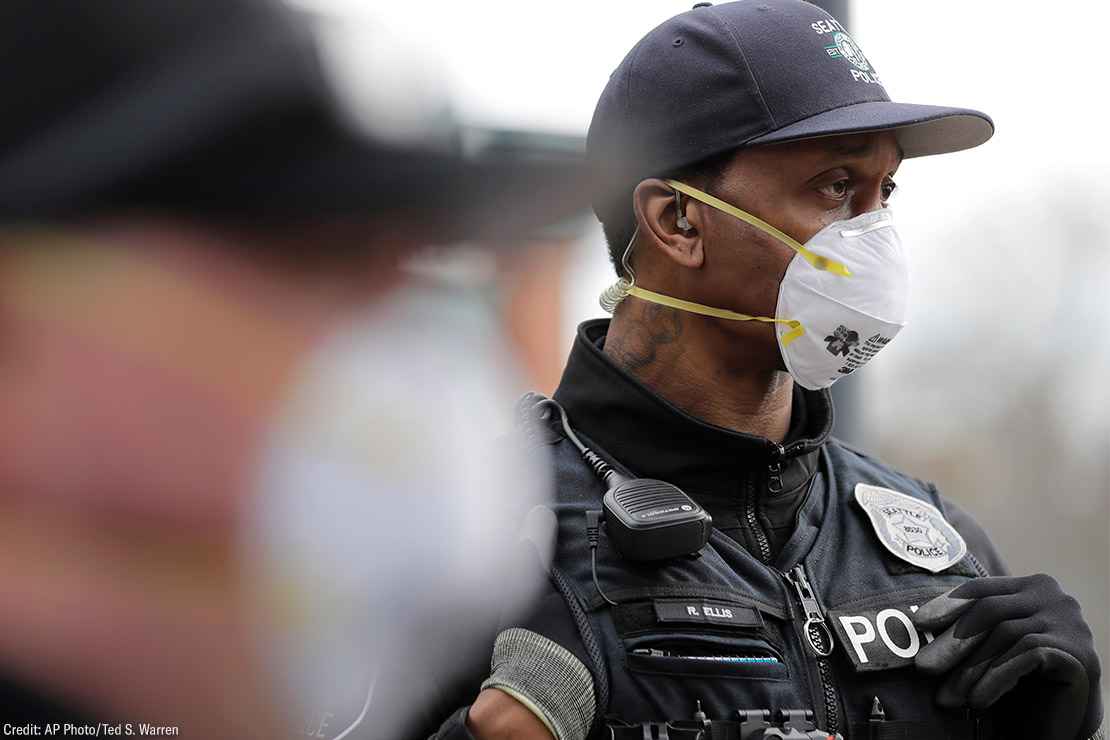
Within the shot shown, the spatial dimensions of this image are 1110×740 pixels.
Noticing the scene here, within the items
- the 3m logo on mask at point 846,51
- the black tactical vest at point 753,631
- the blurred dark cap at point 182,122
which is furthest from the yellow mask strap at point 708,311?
the blurred dark cap at point 182,122

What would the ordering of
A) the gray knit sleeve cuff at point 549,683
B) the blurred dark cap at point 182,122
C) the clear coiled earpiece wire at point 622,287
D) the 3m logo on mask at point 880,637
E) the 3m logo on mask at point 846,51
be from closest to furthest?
the blurred dark cap at point 182,122, the gray knit sleeve cuff at point 549,683, the 3m logo on mask at point 880,637, the 3m logo on mask at point 846,51, the clear coiled earpiece wire at point 622,287

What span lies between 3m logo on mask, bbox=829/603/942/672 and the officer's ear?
0.79 metres

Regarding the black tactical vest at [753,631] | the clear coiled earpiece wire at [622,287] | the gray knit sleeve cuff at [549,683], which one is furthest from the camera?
the clear coiled earpiece wire at [622,287]

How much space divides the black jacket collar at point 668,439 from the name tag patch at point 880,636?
311 millimetres

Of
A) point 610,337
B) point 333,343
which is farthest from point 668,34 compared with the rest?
point 333,343

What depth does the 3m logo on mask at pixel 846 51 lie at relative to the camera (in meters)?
2.58

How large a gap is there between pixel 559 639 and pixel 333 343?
92 cm

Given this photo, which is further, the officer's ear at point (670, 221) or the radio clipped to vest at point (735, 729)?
the officer's ear at point (670, 221)

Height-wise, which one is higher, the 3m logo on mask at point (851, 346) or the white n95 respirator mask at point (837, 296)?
the white n95 respirator mask at point (837, 296)

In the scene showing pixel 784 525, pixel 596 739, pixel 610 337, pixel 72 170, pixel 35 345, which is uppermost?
pixel 72 170

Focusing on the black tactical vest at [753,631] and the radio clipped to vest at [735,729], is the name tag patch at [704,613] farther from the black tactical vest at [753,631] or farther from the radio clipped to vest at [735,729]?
the radio clipped to vest at [735,729]

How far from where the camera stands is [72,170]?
1143 millimetres

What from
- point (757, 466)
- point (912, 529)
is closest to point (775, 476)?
point (757, 466)

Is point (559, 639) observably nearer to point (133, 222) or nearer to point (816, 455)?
point (816, 455)
